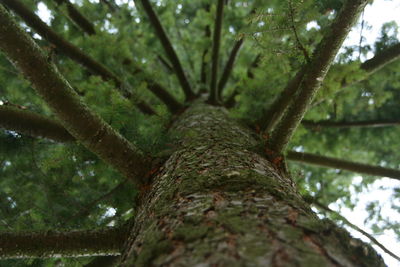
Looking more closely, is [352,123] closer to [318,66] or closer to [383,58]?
[383,58]

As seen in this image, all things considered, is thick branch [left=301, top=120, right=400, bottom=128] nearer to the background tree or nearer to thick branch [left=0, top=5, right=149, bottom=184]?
the background tree

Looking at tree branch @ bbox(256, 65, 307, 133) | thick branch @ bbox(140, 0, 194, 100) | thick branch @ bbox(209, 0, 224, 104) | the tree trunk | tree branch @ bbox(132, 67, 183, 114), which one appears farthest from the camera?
tree branch @ bbox(132, 67, 183, 114)

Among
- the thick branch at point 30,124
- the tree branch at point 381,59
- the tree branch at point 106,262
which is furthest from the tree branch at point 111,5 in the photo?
the tree branch at point 106,262

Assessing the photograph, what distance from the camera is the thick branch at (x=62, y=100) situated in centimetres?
171

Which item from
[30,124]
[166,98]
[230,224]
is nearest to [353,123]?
[166,98]

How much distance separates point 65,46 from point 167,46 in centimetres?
128

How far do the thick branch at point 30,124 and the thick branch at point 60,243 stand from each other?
→ 0.98 meters

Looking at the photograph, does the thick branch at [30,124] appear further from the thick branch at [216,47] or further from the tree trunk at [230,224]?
the thick branch at [216,47]

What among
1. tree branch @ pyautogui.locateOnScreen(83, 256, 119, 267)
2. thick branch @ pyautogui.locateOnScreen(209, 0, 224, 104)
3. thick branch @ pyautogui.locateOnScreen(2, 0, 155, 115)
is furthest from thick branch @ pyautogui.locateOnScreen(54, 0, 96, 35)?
tree branch @ pyautogui.locateOnScreen(83, 256, 119, 267)

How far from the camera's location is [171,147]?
239 cm

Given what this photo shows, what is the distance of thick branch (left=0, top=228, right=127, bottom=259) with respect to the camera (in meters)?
1.82

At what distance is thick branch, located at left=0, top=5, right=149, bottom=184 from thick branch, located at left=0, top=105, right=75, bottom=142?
0.81 meters

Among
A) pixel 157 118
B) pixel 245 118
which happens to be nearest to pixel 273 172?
pixel 157 118

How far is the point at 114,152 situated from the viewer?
2035 mm
